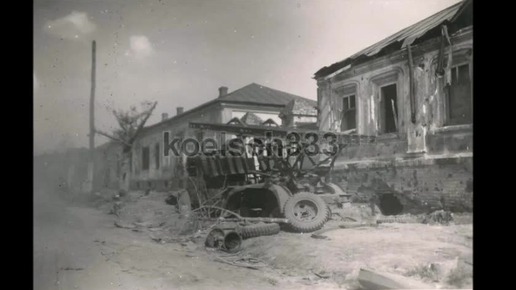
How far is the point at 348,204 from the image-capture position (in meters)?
7.04

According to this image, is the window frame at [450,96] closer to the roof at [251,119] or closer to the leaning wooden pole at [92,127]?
the roof at [251,119]

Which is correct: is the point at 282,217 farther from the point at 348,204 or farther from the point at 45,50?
the point at 45,50

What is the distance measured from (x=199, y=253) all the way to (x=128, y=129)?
2.28m

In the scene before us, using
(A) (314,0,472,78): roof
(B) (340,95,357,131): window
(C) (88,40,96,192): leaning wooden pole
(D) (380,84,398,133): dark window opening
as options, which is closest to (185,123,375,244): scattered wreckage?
(B) (340,95,357,131): window

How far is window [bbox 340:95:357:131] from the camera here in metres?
7.44

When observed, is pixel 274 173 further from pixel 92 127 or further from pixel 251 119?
pixel 92 127

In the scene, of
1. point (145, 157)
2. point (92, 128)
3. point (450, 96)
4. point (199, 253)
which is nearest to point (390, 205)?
point (450, 96)

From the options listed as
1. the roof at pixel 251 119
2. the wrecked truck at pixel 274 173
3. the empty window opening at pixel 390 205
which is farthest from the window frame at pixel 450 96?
the roof at pixel 251 119

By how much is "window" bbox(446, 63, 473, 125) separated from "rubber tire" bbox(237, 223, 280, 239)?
2.91 meters

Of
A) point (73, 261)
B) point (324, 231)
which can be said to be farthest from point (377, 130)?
point (73, 261)

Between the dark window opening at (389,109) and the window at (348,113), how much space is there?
19.3 inches
